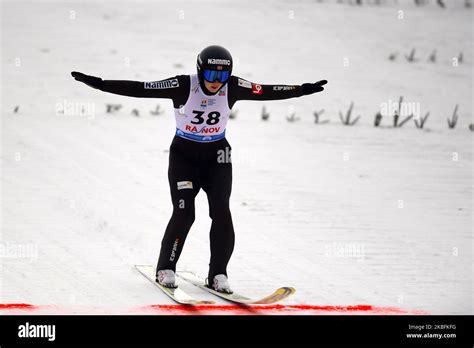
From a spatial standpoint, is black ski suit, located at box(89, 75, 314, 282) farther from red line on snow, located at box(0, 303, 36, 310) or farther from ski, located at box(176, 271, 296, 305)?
red line on snow, located at box(0, 303, 36, 310)

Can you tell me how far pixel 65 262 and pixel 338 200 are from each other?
3751mm

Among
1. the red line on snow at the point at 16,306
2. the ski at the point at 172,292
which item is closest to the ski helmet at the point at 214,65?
the ski at the point at 172,292

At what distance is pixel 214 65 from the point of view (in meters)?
6.87

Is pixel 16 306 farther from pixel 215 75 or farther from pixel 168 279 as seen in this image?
pixel 215 75

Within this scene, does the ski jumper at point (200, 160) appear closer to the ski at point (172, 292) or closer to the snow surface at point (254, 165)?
the ski at point (172, 292)

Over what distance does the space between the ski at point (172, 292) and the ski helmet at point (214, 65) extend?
5.08 feet

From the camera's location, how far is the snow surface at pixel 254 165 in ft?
25.6

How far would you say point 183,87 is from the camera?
702 cm

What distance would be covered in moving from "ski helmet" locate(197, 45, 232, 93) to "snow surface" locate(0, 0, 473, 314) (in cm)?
161

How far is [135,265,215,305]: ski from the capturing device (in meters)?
6.76

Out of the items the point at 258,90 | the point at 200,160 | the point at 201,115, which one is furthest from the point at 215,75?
the point at 200,160

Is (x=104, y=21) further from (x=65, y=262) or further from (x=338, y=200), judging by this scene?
(x=65, y=262)

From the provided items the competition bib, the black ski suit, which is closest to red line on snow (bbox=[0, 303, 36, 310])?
the black ski suit
